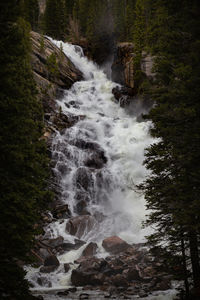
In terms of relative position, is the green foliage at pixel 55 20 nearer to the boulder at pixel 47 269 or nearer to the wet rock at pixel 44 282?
the boulder at pixel 47 269

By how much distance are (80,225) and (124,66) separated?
29.1m

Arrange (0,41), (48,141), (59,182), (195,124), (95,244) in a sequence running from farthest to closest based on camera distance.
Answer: (48,141), (59,182), (95,244), (0,41), (195,124)

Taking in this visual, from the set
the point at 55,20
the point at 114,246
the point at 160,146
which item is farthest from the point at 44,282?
the point at 55,20

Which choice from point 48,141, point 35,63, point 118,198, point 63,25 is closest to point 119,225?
point 118,198

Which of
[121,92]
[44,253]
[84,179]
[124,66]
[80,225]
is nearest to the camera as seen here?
[44,253]

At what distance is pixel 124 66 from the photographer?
42.8 meters

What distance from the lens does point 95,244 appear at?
61.6ft

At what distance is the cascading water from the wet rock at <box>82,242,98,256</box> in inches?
15.4

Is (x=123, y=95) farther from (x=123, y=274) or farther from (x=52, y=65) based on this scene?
(x=123, y=274)

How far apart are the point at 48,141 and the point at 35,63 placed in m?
13.5

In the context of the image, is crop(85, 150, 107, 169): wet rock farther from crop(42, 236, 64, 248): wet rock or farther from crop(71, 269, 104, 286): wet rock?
crop(71, 269, 104, 286): wet rock

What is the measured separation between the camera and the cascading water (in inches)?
830

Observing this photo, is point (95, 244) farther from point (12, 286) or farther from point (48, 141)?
point (48, 141)

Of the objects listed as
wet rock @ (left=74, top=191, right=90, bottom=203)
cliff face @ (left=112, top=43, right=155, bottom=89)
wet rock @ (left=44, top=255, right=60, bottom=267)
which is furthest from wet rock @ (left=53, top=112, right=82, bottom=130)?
wet rock @ (left=44, top=255, right=60, bottom=267)
